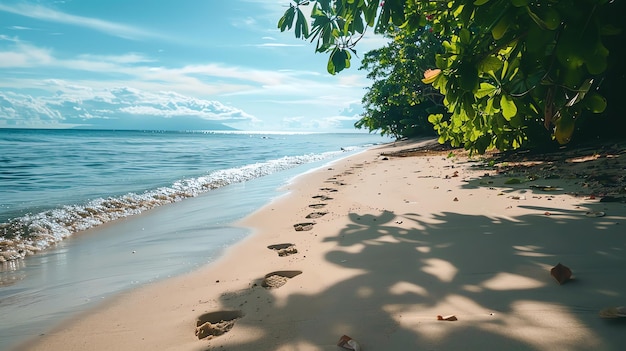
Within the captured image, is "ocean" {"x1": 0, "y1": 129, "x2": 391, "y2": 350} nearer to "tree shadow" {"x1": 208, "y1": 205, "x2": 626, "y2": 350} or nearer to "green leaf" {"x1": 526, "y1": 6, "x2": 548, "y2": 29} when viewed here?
"tree shadow" {"x1": 208, "y1": 205, "x2": 626, "y2": 350}

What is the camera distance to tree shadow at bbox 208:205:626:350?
136 cm

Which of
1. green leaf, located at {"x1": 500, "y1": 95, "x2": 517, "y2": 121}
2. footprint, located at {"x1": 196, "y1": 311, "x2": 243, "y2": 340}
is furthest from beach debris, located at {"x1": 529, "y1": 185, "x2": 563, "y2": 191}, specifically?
footprint, located at {"x1": 196, "y1": 311, "x2": 243, "y2": 340}

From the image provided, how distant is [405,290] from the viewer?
1835mm

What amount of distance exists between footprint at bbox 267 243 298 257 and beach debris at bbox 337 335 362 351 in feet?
4.62

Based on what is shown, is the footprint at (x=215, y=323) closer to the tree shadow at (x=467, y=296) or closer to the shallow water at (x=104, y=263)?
the tree shadow at (x=467, y=296)

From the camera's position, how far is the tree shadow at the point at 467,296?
136cm

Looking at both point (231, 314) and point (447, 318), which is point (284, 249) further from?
point (447, 318)

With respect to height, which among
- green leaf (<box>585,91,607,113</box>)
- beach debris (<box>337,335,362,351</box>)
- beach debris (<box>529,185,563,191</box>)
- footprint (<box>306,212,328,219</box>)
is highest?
green leaf (<box>585,91,607,113</box>)

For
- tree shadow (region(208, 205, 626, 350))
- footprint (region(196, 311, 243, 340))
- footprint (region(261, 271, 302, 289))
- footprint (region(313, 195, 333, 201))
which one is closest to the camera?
tree shadow (region(208, 205, 626, 350))

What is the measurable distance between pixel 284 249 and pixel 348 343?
1.62 m

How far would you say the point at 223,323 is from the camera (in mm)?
1792

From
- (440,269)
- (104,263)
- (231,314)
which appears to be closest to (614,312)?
(440,269)

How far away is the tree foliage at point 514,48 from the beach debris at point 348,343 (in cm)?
127

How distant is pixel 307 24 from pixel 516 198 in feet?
9.26
